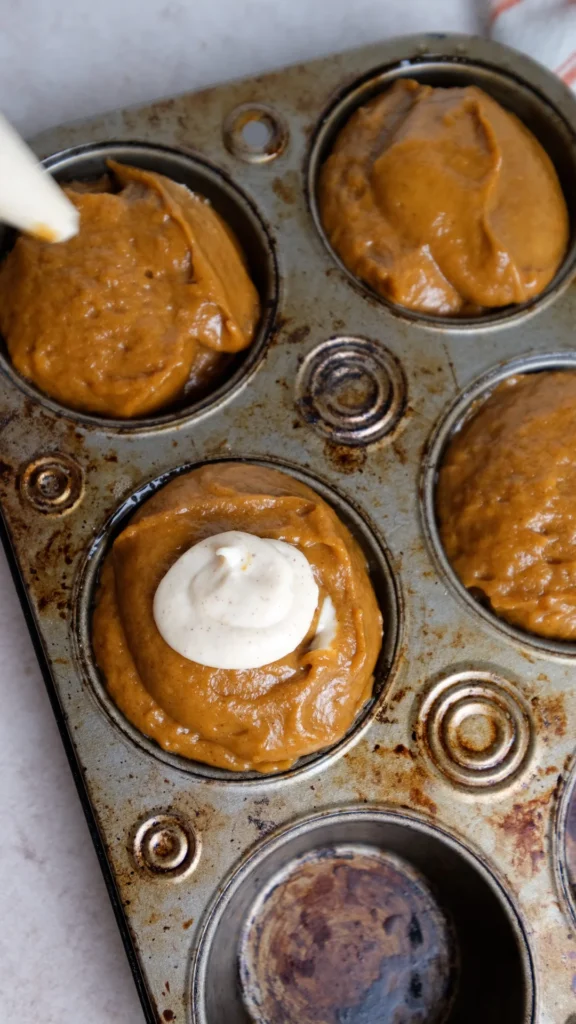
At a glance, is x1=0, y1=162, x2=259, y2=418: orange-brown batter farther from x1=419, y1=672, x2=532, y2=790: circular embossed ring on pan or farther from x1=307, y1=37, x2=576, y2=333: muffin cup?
x1=419, y1=672, x2=532, y2=790: circular embossed ring on pan


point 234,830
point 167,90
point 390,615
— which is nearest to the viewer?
point 234,830

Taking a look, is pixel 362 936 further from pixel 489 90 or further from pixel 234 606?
pixel 489 90

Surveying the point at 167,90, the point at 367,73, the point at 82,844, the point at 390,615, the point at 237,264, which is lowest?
the point at 82,844

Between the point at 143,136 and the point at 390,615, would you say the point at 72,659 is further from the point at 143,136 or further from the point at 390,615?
the point at 143,136

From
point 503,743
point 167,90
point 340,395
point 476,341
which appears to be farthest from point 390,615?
point 167,90

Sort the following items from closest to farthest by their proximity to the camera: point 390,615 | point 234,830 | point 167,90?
point 234,830, point 390,615, point 167,90

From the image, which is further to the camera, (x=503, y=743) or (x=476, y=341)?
(x=476, y=341)

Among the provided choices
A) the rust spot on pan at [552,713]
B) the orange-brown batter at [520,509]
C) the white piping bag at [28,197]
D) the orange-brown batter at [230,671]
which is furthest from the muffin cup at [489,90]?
the rust spot on pan at [552,713]
